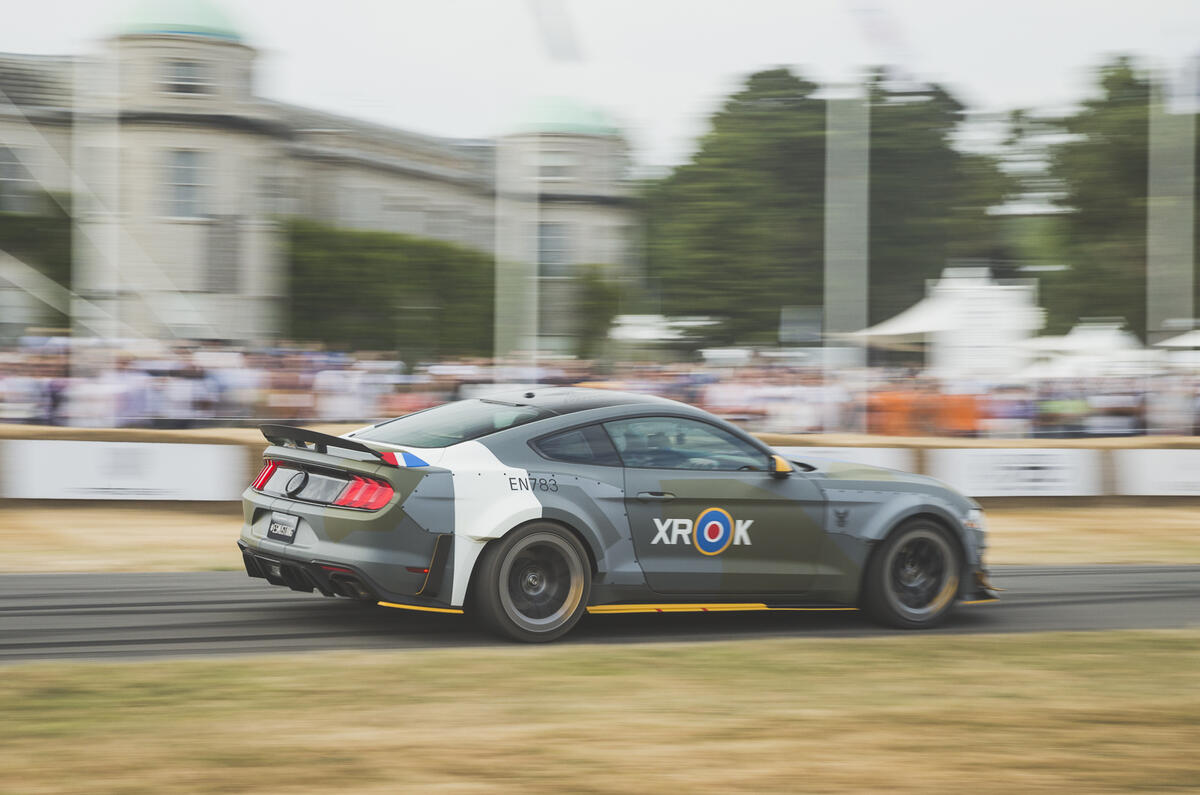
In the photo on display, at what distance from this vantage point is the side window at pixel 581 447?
24.3 feet

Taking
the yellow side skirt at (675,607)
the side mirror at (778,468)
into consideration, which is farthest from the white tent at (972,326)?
the yellow side skirt at (675,607)

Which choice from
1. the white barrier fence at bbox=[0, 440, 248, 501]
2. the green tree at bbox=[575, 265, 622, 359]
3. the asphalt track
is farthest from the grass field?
the green tree at bbox=[575, 265, 622, 359]

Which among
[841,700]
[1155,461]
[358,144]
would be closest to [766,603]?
[841,700]

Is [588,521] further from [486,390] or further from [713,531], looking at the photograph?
[486,390]

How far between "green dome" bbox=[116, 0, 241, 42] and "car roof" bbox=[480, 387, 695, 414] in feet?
102

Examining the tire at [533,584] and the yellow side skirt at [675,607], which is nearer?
the tire at [533,584]

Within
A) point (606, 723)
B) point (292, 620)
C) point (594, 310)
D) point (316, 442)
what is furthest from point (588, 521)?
point (594, 310)

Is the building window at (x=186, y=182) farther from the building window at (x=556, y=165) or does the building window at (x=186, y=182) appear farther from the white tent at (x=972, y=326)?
the white tent at (x=972, y=326)

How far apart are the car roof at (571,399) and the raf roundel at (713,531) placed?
2.18ft

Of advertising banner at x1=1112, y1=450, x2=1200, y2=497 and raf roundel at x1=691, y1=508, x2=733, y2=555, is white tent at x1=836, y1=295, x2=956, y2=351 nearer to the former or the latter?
advertising banner at x1=1112, y1=450, x2=1200, y2=497

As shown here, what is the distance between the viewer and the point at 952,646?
7773 mm

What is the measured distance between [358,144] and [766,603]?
1586 inches

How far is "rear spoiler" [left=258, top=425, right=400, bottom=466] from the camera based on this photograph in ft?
22.8

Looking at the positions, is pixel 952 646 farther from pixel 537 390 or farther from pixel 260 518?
pixel 260 518
